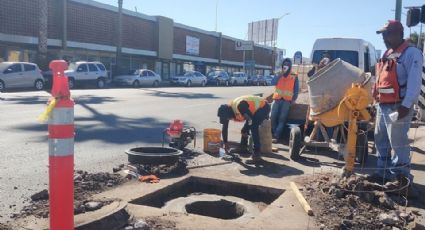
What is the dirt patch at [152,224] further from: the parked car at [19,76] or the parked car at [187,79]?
the parked car at [187,79]

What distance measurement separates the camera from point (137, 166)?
255 inches

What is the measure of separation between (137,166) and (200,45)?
4891 centimetres

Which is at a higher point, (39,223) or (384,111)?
(384,111)

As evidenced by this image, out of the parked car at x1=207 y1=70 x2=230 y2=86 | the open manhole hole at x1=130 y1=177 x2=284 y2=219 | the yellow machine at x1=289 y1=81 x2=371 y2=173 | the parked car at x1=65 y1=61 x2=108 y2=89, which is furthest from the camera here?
the parked car at x1=207 y1=70 x2=230 y2=86

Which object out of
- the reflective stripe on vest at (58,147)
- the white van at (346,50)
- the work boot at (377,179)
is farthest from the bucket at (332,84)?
the white van at (346,50)

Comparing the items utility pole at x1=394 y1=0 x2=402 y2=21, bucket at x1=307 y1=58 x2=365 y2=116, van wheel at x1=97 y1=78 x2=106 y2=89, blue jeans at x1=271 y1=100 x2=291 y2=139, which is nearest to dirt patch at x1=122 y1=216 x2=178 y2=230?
bucket at x1=307 y1=58 x2=365 y2=116

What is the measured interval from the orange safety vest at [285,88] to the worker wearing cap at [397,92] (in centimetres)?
366

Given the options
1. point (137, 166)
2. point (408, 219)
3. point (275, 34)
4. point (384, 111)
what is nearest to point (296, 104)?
point (384, 111)

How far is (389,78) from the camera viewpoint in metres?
5.96

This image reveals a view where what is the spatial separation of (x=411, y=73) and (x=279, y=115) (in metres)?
4.42

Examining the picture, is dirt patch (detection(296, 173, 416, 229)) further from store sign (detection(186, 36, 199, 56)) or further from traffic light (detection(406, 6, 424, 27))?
store sign (detection(186, 36, 199, 56))

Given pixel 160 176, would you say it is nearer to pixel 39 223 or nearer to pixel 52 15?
pixel 39 223

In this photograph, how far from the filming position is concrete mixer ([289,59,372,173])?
19.9ft

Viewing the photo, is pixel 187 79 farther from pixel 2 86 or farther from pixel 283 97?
pixel 283 97
